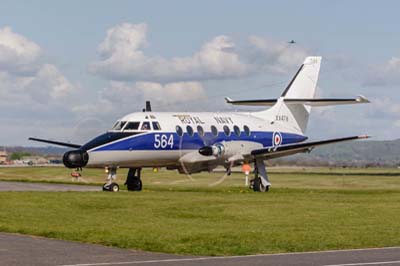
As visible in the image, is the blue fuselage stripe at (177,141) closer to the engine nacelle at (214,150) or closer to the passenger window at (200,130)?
the passenger window at (200,130)

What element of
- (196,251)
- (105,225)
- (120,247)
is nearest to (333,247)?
(196,251)

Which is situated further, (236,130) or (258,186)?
(258,186)

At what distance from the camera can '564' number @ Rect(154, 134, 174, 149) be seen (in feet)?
149

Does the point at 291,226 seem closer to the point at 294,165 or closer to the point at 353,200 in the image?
the point at 353,200

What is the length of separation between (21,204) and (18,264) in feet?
51.7

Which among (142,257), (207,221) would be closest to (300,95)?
(207,221)

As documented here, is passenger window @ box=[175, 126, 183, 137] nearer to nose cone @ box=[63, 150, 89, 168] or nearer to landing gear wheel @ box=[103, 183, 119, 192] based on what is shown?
landing gear wheel @ box=[103, 183, 119, 192]

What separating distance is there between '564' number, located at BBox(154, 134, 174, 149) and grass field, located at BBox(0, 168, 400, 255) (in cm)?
623

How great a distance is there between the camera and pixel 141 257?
19.8 m

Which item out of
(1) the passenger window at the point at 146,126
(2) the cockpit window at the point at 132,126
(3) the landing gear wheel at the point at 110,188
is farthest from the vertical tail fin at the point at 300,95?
(3) the landing gear wheel at the point at 110,188

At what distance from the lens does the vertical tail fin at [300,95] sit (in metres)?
54.1

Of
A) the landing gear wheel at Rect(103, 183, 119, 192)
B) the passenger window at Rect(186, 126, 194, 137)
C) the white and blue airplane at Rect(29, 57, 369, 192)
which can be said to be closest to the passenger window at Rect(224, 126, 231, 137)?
the white and blue airplane at Rect(29, 57, 369, 192)

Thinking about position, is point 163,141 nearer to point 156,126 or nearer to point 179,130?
point 156,126

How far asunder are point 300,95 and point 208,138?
944 centimetres
